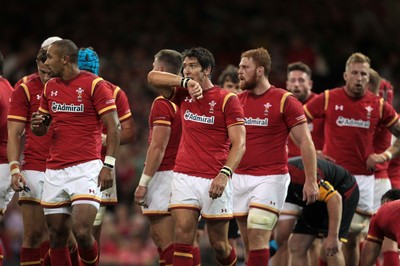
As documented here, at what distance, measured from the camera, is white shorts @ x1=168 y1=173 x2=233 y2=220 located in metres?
9.32

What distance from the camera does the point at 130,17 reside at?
20672 millimetres

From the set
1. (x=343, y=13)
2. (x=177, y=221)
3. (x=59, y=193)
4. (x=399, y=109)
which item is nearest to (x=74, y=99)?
(x=59, y=193)

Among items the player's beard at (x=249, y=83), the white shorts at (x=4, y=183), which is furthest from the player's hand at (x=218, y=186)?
the white shorts at (x=4, y=183)

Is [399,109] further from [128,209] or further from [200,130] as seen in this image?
[200,130]

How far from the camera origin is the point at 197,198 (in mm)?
9352

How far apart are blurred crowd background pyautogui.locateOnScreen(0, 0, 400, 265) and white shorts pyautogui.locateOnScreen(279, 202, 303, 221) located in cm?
809

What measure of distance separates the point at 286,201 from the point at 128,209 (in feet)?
21.8

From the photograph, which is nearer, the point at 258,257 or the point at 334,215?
the point at 258,257

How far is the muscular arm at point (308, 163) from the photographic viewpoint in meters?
9.86

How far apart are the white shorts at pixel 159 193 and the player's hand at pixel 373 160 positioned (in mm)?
2583

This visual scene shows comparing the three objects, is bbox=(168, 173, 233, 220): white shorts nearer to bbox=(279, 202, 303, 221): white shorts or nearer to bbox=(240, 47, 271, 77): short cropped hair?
bbox=(240, 47, 271, 77): short cropped hair

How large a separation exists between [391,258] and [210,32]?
10.6 meters

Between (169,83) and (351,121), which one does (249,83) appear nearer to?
(169,83)

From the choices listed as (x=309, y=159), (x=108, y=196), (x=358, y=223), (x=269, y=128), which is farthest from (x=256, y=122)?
(x=358, y=223)
